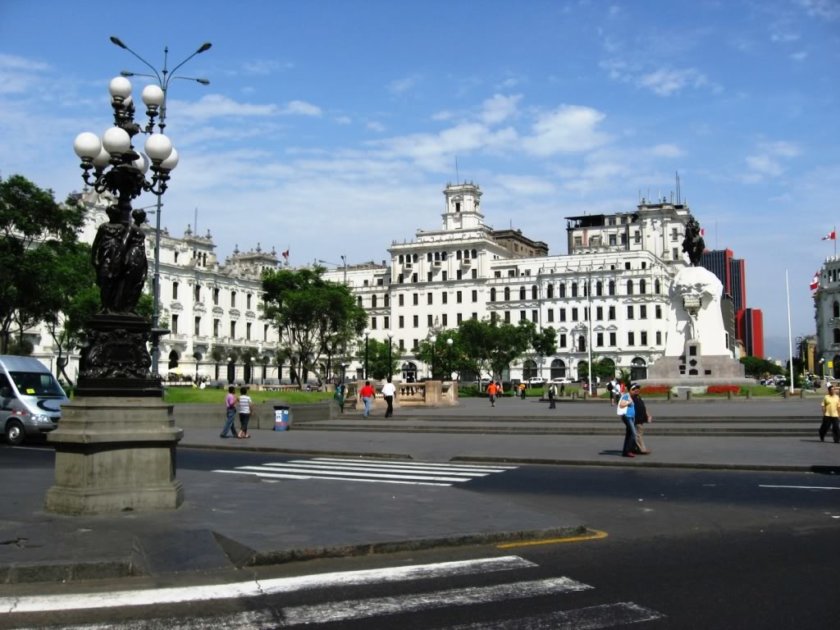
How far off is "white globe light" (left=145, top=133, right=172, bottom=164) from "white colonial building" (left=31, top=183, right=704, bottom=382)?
68.4 m

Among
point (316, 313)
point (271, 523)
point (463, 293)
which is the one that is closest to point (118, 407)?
point (271, 523)

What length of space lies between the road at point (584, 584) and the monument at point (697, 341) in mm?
38107

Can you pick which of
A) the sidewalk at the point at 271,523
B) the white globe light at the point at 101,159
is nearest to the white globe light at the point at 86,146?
the white globe light at the point at 101,159

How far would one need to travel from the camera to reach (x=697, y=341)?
49469mm

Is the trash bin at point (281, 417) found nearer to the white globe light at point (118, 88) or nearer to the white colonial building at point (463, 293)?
the white globe light at point (118, 88)

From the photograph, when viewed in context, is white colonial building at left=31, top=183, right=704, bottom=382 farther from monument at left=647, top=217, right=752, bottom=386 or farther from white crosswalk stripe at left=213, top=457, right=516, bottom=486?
white crosswalk stripe at left=213, top=457, right=516, bottom=486

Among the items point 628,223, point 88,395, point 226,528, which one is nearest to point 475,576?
point 226,528

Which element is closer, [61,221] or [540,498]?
[540,498]

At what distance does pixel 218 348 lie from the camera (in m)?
93.1

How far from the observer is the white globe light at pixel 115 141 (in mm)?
12016

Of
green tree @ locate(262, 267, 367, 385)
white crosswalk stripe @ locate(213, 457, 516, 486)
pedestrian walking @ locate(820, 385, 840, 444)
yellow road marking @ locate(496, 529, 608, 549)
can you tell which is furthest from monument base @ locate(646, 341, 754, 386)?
yellow road marking @ locate(496, 529, 608, 549)

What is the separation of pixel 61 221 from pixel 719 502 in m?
31.2

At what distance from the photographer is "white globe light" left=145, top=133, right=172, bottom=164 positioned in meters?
16.1

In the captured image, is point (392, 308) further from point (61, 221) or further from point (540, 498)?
point (540, 498)
